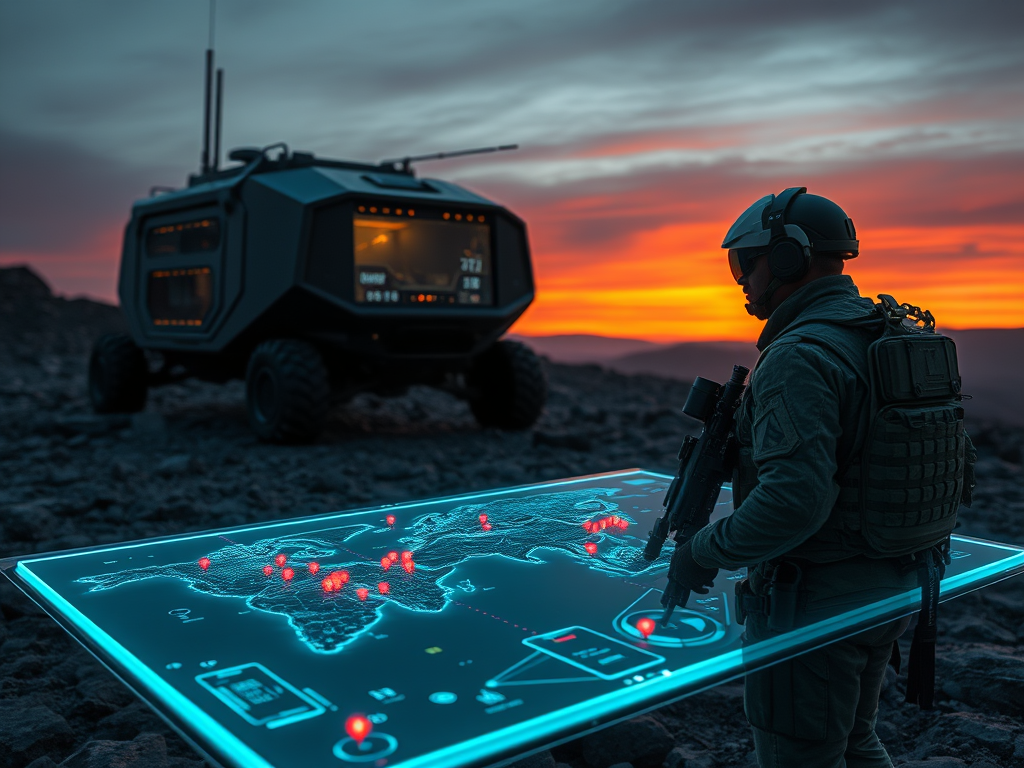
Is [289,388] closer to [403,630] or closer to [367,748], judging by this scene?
[403,630]

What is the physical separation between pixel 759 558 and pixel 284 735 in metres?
1.02

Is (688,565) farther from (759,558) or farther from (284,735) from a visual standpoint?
(284,735)

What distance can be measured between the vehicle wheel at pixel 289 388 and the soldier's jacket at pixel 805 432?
630 cm

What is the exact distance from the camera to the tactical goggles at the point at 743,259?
2240mm

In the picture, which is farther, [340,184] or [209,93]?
[209,93]

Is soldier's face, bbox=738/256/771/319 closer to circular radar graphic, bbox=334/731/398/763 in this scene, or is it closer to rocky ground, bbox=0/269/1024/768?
circular radar graphic, bbox=334/731/398/763

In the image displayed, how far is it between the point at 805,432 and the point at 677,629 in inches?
22.0

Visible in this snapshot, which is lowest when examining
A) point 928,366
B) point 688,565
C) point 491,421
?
point 491,421

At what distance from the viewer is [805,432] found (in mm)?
1886

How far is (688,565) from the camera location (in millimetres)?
2141

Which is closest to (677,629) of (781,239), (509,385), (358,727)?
(358,727)

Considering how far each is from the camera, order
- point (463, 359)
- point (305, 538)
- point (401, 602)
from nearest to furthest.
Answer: point (401, 602), point (305, 538), point (463, 359)

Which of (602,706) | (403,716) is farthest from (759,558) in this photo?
(403,716)

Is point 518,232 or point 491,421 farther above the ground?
point 518,232
